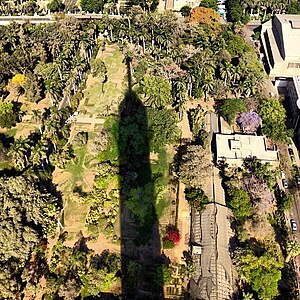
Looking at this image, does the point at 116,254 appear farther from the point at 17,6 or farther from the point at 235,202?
the point at 17,6

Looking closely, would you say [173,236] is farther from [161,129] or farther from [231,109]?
[231,109]

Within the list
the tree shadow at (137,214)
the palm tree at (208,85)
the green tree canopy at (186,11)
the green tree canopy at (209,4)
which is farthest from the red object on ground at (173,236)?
the green tree canopy at (209,4)

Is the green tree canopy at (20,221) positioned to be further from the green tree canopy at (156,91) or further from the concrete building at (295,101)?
the concrete building at (295,101)

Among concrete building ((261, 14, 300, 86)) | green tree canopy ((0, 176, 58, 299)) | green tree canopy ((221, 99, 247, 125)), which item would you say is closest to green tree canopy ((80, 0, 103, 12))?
concrete building ((261, 14, 300, 86))

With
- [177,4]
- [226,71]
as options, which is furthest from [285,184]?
[177,4]

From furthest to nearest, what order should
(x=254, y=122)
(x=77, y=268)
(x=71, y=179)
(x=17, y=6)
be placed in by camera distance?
(x=17, y=6) → (x=254, y=122) → (x=71, y=179) → (x=77, y=268)

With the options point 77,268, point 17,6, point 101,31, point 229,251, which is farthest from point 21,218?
point 17,6
